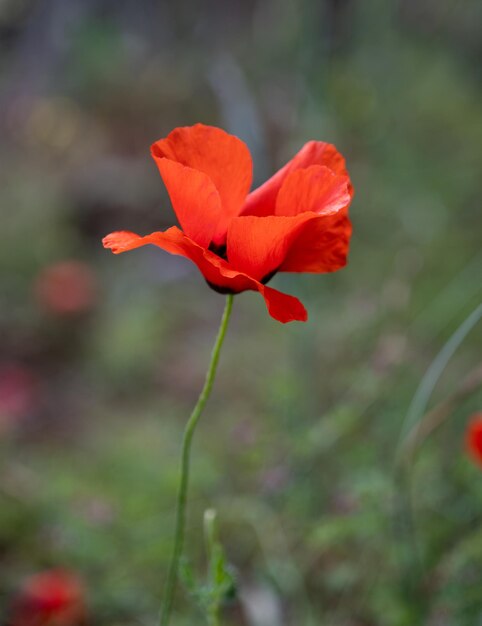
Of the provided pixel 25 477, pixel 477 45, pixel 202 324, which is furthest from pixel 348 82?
pixel 25 477

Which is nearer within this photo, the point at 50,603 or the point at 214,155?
the point at 214,155

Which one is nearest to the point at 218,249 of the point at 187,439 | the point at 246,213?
the point at 246,213

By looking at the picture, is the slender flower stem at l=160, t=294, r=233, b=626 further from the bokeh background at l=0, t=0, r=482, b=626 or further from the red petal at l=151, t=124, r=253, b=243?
the bokeh background at l=0, t=0, r=482, b=626

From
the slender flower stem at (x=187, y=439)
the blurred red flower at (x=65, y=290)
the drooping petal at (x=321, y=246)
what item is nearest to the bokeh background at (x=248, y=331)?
the blurred red flower at (x=65, y=290)

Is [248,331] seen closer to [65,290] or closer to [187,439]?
[65,290]

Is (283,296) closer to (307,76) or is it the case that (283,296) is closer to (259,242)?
(259,242)

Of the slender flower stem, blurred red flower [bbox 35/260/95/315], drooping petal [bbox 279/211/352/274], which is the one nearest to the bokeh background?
blurred red flower [bbox 35/260/95/315]
